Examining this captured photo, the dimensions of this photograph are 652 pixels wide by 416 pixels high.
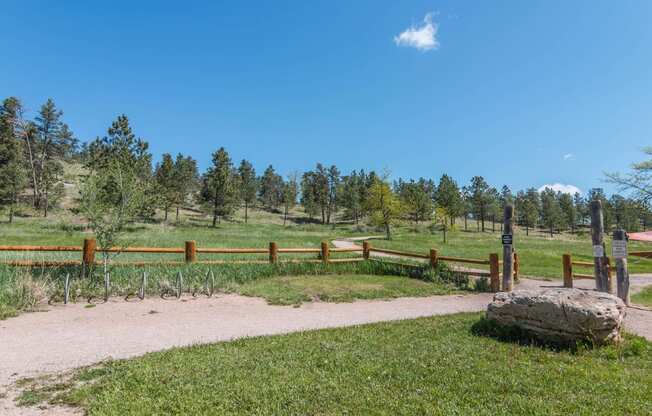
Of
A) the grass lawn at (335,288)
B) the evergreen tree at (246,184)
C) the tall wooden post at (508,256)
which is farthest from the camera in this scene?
the evergreen tree at (246,184)

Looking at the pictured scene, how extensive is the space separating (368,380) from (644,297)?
1258 cm

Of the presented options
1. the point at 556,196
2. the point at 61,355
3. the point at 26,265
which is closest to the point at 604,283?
the point at 61,355

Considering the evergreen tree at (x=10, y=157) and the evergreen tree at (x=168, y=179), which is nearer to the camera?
the evergreen tree at (x=10, y=157)

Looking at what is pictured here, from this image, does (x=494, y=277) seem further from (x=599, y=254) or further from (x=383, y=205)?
(x=383, y=205)

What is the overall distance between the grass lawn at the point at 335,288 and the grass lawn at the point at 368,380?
424cm

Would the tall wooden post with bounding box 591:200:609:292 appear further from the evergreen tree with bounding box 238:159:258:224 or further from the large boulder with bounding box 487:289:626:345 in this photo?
the evergreen tree with bounding box 238:159:258:224

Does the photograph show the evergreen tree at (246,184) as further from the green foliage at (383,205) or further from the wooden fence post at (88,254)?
the wooden fence post at (88,254)

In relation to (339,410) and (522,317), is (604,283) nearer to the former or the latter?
(522,317)

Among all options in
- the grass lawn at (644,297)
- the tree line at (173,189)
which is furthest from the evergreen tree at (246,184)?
the grass lawn at (644,297)

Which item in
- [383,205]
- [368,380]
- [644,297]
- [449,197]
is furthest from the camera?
[449,197]

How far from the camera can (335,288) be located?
1109cm

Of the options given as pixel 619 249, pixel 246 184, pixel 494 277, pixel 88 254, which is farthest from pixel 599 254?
pixel 246 184

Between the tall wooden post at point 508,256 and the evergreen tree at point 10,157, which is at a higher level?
the evergreen tree at point 10,157

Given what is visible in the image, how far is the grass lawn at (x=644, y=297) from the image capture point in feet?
34.3
